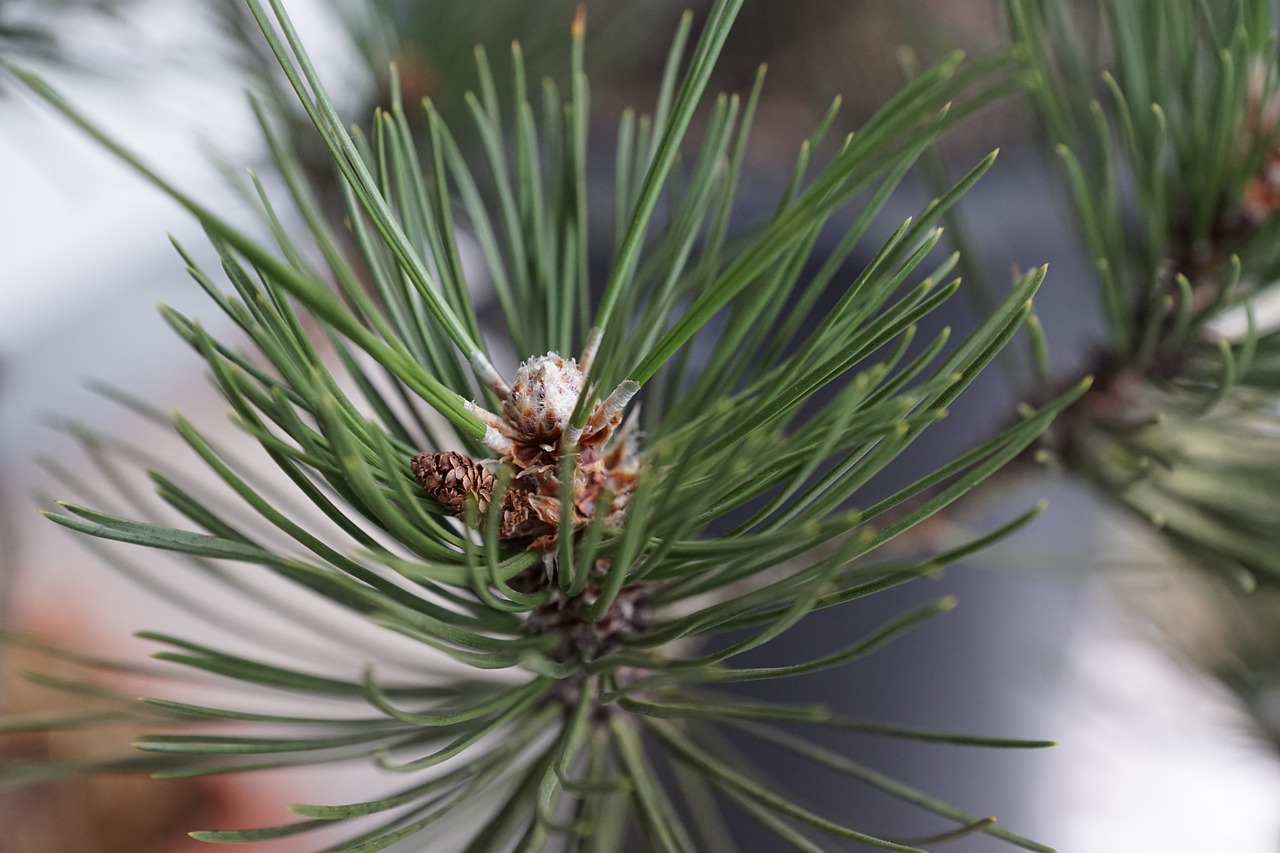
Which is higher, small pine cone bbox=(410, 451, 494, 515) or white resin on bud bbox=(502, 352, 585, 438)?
white resin on bud bbox=(502, 352, 585, 438)

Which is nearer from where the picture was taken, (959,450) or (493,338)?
(959,450)

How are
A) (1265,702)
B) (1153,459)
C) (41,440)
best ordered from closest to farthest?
(1153,459) → (1265,702) → (41,440)

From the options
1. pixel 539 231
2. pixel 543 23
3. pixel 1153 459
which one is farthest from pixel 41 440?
pixel 1153 459

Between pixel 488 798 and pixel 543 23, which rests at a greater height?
pixel 543 23

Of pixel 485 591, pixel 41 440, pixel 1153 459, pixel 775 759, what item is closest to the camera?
pixel 485 591

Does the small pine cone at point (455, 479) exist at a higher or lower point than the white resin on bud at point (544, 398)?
lower

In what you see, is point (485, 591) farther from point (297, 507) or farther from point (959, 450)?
point (959, 450)

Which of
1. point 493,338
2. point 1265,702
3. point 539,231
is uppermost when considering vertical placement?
point 493,338

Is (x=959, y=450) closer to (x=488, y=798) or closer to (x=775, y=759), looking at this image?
(x=775, y=759)
